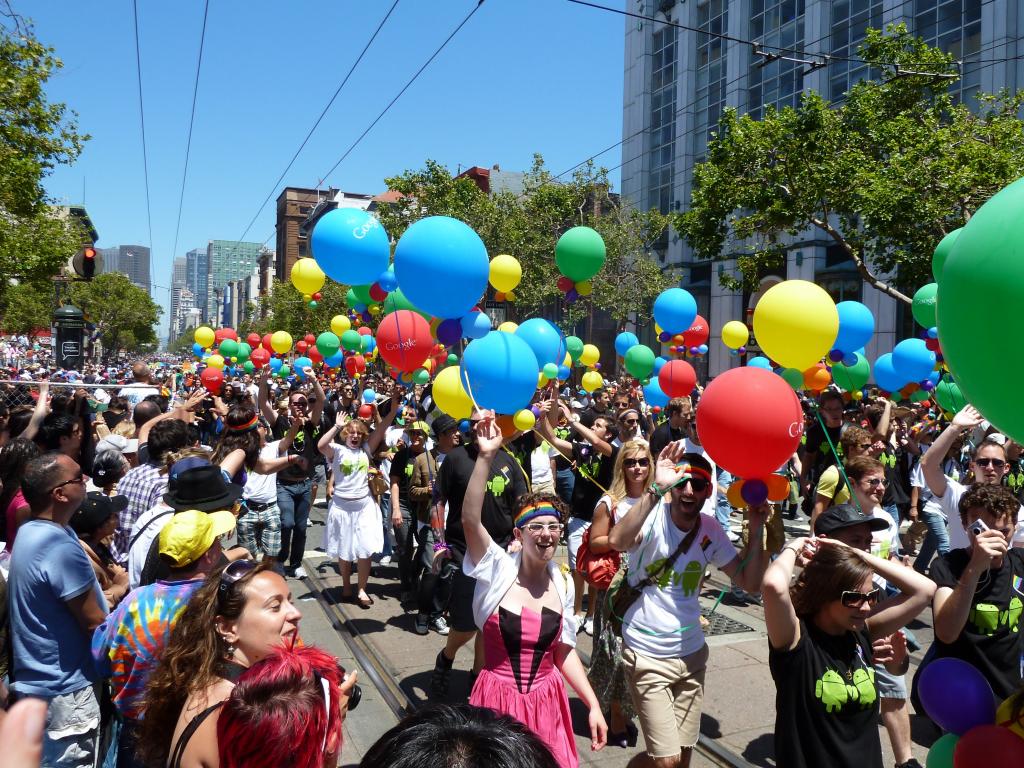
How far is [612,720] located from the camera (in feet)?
14.5

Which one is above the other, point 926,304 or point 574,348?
point 926,304

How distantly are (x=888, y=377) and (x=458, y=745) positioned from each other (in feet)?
25.7

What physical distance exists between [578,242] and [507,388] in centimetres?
210

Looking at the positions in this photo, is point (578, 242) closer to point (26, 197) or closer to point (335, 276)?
point (335, 276)

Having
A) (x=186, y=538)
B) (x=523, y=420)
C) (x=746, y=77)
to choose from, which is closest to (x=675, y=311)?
(x=523, y=420)

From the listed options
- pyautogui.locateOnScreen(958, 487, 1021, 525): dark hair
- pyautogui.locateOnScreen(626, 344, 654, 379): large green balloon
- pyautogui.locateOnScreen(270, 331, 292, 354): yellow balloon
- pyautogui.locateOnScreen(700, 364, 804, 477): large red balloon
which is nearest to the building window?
pyautogui.locateOnScreen(626, 344, 654, 379): large green balloon

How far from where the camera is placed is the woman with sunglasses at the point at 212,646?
2197 millimetres

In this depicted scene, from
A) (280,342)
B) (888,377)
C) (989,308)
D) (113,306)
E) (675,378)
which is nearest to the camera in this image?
(989,308)

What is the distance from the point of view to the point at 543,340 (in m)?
6.38

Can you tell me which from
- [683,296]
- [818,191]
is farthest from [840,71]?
[683,296]

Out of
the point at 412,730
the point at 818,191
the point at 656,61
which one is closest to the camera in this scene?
the point at 412,730

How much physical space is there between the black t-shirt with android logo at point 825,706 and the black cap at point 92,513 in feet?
10.4

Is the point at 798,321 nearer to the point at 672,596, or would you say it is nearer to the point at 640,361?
the point at 672,596

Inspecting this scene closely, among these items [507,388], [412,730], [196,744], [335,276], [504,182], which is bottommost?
[196,744]
